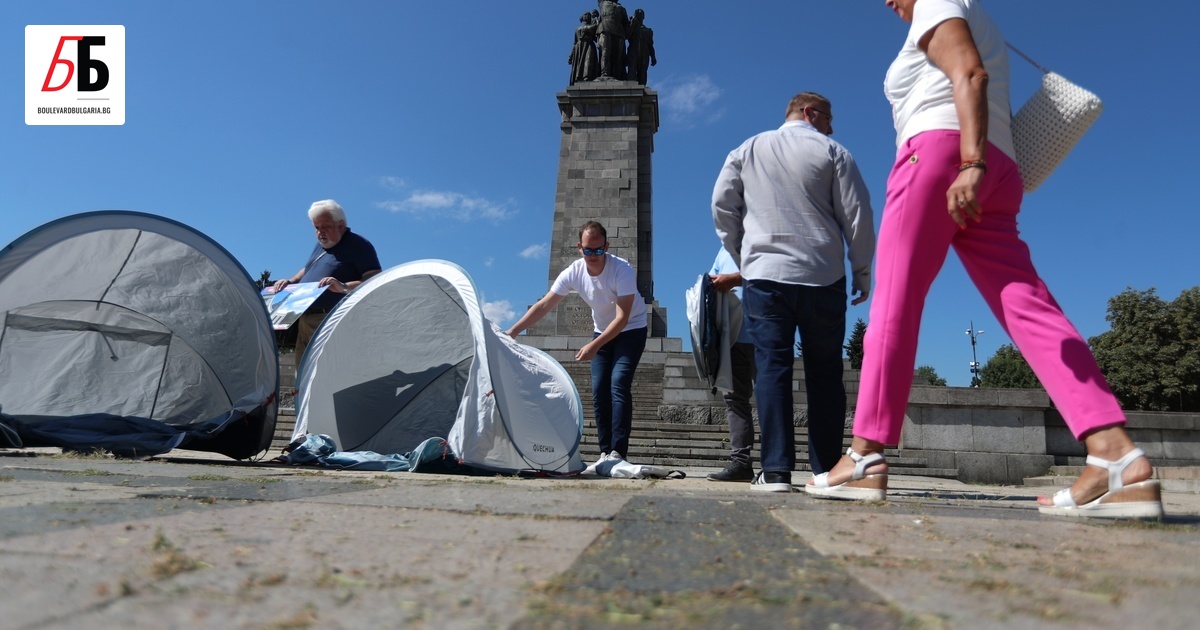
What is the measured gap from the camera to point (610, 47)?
20719 mm

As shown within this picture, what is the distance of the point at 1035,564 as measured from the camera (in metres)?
1.43

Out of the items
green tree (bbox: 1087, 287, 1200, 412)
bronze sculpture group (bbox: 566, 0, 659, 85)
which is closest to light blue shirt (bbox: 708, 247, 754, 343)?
bronze sculpture group (bbox: 566, 0, 659, 85)

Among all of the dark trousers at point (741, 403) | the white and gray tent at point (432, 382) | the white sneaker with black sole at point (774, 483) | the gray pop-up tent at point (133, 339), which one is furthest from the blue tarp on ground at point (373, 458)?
Result: the white sneaker with black sole at point (774, 483)

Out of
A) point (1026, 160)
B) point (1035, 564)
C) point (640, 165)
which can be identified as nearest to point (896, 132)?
point (1026, 160)

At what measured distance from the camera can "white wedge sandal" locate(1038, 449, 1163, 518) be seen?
2.29 m

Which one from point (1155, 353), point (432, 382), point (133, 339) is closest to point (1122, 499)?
point (432, 382)

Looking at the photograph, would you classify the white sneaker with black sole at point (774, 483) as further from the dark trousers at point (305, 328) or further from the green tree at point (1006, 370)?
the green tree at point (1006, 370)

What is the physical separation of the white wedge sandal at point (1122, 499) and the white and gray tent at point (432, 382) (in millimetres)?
2933

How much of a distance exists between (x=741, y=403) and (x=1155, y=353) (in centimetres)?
3960

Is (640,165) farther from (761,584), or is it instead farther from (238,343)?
(761,584)

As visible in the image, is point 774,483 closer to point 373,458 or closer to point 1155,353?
point 373,458

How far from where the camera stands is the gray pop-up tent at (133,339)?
5.36 meters

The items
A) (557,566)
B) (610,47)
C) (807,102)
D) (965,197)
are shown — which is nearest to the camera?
(557,566)

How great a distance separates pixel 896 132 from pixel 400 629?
9.24 feet
